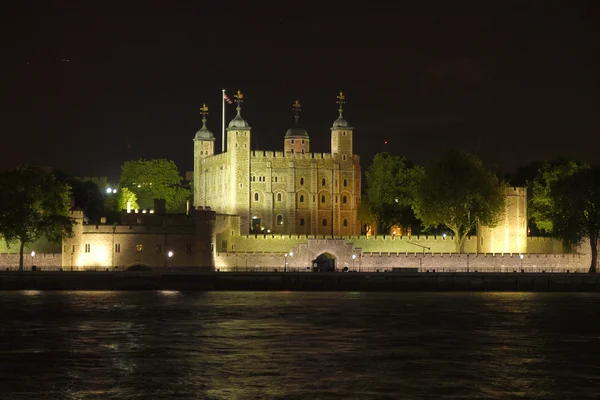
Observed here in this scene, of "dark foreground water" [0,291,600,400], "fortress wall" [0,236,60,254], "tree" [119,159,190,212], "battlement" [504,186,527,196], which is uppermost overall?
"tree" [119,159,190,212]

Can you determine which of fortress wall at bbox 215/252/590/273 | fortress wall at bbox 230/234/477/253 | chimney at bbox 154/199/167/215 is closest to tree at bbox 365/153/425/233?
fortress wall at bbox 230/234/477/253

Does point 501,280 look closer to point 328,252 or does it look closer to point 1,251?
point 328,252

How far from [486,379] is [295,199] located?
68.4 meters

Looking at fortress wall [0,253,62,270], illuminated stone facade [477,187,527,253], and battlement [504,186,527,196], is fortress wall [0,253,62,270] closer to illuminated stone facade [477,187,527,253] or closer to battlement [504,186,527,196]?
illuminated stone facade [477,187,527,253]

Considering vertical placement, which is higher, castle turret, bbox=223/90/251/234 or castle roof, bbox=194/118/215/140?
castle roof, bbox=194/118/215/140

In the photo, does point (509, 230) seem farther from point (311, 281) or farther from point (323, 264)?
point (311, 281)

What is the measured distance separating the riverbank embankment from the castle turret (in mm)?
25732

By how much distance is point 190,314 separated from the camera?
60156 mm

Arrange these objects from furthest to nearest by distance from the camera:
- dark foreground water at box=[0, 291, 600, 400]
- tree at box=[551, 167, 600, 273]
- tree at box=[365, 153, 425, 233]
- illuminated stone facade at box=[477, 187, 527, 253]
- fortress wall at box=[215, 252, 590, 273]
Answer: tree at box=[365, 153, 425, 233] < illuminated stone facade at box=[477, 187, 527, 253] < fortress wall at box=[215, 252, 590, 273] < tree at box=[551, 167, 600, 273] < dark foreground water at box=[0, 291, 600, 400]

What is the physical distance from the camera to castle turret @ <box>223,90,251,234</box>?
104062 mm

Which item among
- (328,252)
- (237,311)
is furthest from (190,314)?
(328,252)

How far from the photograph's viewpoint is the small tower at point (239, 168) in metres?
104

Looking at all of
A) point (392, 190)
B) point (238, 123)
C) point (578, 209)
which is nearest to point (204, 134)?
point (238, 123)

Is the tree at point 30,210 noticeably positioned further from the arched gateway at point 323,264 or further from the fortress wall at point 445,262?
the arched gateway at point 323,264
